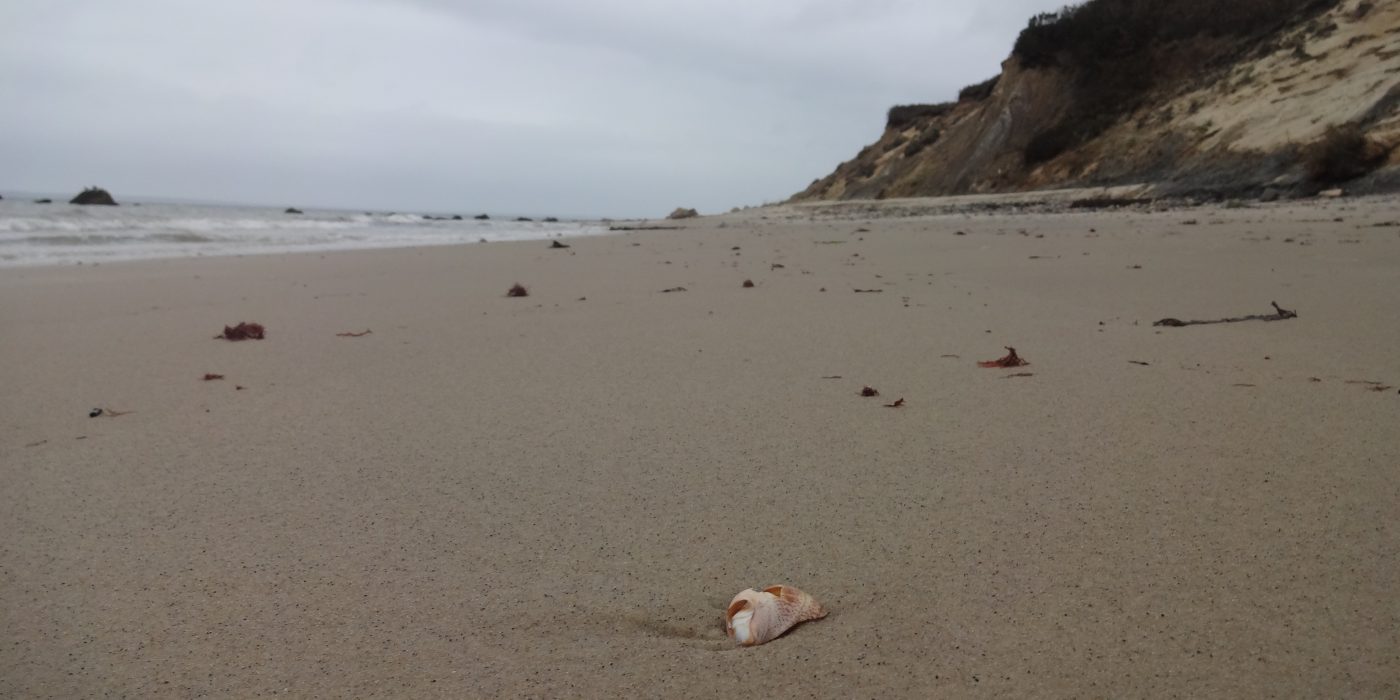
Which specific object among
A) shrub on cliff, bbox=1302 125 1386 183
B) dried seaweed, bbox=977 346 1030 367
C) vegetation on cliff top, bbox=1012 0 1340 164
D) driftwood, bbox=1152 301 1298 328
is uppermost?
vegetation on cliff top, bbox=1012 0 1340 164

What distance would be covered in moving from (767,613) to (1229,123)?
14994 millimetres

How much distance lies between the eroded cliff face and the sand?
926 centimetres

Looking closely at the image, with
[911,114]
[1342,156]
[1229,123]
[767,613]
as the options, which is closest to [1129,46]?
[1229,123]

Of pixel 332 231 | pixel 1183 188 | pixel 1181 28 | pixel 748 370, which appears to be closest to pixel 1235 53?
pixel 1181 28

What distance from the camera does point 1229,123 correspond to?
13.3 meters

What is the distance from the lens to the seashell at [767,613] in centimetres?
114

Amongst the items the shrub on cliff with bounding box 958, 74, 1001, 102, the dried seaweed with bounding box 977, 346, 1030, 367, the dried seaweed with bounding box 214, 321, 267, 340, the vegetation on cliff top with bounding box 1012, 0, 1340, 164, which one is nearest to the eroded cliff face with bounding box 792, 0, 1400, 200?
the vegetation on cliff top with bounding box 1012, 0, 1340, 164

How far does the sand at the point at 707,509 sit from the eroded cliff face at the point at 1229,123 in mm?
9259

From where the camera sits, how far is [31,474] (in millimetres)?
1777

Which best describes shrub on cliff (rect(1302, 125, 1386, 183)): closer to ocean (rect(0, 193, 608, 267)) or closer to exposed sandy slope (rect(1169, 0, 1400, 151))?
exposed sandy slope (rect(1169, 0, 1400, 151))

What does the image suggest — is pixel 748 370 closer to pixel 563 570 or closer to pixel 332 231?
pixel 563 570

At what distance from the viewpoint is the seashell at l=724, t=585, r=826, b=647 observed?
3.74 ft

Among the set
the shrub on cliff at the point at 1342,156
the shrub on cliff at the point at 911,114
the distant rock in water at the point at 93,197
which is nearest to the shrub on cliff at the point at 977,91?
the shrub on cliff at the point at 911,114

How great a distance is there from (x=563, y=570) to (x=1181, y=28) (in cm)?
2211
